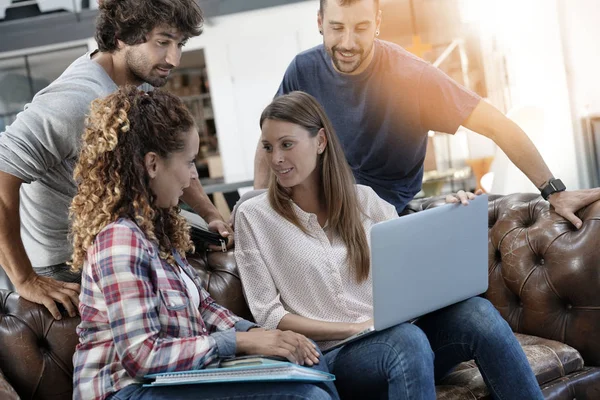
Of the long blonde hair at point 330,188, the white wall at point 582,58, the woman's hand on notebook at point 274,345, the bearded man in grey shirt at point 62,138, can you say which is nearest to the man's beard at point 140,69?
the bearded man in grey shirt at point 62,138

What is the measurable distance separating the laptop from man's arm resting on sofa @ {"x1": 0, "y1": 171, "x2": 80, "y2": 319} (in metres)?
0.65

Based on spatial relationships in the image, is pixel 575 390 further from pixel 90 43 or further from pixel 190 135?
pixel 90 43

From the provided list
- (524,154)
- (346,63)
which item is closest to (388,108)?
(346,63)

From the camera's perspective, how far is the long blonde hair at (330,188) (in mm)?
1916

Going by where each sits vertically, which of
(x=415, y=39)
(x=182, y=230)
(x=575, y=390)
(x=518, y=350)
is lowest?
(x=575, y=390)

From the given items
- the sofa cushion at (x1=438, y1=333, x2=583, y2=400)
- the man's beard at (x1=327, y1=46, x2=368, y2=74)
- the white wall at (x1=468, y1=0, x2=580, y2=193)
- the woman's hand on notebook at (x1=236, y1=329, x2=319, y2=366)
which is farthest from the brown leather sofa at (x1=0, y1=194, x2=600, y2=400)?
the white wall at (x1=468, y1=0, x2=580, y2=193)

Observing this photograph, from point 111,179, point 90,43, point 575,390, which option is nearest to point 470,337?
point 575,390

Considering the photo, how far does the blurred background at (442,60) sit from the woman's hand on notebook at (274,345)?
3.19 meters

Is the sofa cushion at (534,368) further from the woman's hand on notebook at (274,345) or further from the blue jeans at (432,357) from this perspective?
the woman's hand on notebook at (274,345)

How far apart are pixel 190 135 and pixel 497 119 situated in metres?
1.12

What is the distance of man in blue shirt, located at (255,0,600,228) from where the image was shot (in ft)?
7.53

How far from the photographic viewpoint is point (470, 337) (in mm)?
1754

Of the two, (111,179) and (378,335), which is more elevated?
(111,179)

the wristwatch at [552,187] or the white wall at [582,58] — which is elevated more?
the white wall at [582,58]
